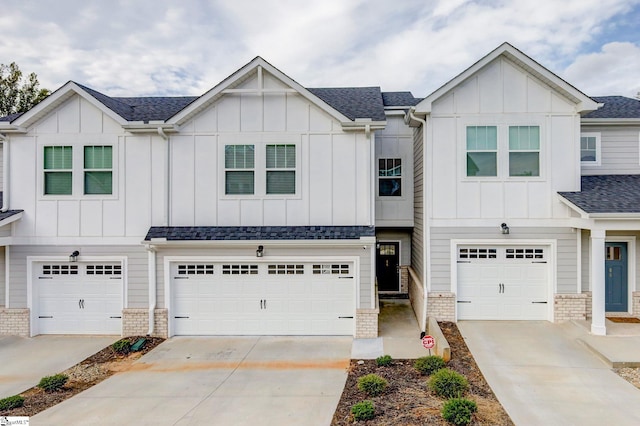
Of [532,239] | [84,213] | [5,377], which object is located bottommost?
[5,377]

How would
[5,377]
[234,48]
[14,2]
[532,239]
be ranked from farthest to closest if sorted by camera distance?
[234,48], [14,2], [532,239], [5,377]

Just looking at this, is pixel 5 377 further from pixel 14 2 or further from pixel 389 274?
pixel 14 2

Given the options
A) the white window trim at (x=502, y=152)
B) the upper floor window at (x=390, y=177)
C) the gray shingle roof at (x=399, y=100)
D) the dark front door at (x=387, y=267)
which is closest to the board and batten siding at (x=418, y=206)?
the upper floor window at (x=390, y=177)

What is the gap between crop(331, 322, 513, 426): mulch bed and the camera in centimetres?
504

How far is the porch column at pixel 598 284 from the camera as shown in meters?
8.30

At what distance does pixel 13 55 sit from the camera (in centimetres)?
1980

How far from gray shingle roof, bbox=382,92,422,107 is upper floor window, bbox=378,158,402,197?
Answer: 7.01 feet

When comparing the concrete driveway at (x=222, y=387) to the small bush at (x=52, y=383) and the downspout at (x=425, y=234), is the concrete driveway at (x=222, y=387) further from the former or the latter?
the downspout at (x=425, y=234)

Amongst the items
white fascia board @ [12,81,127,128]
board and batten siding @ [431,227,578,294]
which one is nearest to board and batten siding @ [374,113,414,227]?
board and batten siding @ [431,227,578,294]

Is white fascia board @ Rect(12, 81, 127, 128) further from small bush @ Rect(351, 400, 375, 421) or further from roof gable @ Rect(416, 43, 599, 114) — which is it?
small bush @ Rect(351, 400, 375, 421)

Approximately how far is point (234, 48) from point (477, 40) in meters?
11.6

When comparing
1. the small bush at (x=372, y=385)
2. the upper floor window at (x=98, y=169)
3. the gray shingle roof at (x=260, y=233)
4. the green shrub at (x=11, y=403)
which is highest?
the upper floor window at (x=98, y=169)

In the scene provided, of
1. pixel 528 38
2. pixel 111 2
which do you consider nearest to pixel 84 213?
pixel 111 2

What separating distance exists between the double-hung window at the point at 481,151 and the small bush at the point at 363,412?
6811mm
